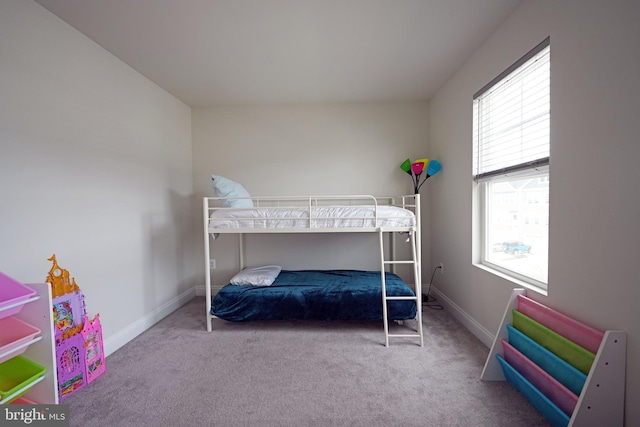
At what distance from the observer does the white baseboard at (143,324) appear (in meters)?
2.12

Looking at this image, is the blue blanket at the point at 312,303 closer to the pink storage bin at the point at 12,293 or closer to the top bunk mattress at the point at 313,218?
the top bunk mattress at the point at 313,218

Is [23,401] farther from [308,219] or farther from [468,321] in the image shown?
[468,321]

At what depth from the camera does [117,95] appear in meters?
2.27

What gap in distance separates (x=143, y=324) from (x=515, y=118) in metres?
3.57

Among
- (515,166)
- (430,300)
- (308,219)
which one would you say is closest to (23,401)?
(308,219)

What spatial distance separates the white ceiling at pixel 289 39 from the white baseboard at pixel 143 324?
2357mm

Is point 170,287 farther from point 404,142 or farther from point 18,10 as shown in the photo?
point 404,142

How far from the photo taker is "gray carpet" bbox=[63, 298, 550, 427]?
57.2 inches

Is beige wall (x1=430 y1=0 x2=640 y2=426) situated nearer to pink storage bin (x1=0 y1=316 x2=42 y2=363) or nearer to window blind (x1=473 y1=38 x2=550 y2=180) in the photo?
window blind (x1=473 y1=38 x2=550 y2=180)

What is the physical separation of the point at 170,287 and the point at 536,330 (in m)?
3.26

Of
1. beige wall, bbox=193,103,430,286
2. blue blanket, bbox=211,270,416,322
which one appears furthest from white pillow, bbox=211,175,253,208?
blue blanket, bbox=211,270,416,322

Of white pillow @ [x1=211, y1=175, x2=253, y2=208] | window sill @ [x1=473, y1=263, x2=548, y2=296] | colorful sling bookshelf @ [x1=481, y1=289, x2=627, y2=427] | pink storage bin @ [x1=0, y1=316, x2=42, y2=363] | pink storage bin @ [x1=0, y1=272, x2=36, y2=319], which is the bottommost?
colorful sling bookshelf @ [x1=481, y1=289, x2=627, y2=427]

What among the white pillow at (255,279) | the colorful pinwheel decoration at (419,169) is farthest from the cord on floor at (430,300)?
the white pillow at (255,279)

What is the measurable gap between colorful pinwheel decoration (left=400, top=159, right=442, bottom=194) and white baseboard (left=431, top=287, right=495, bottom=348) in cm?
127
